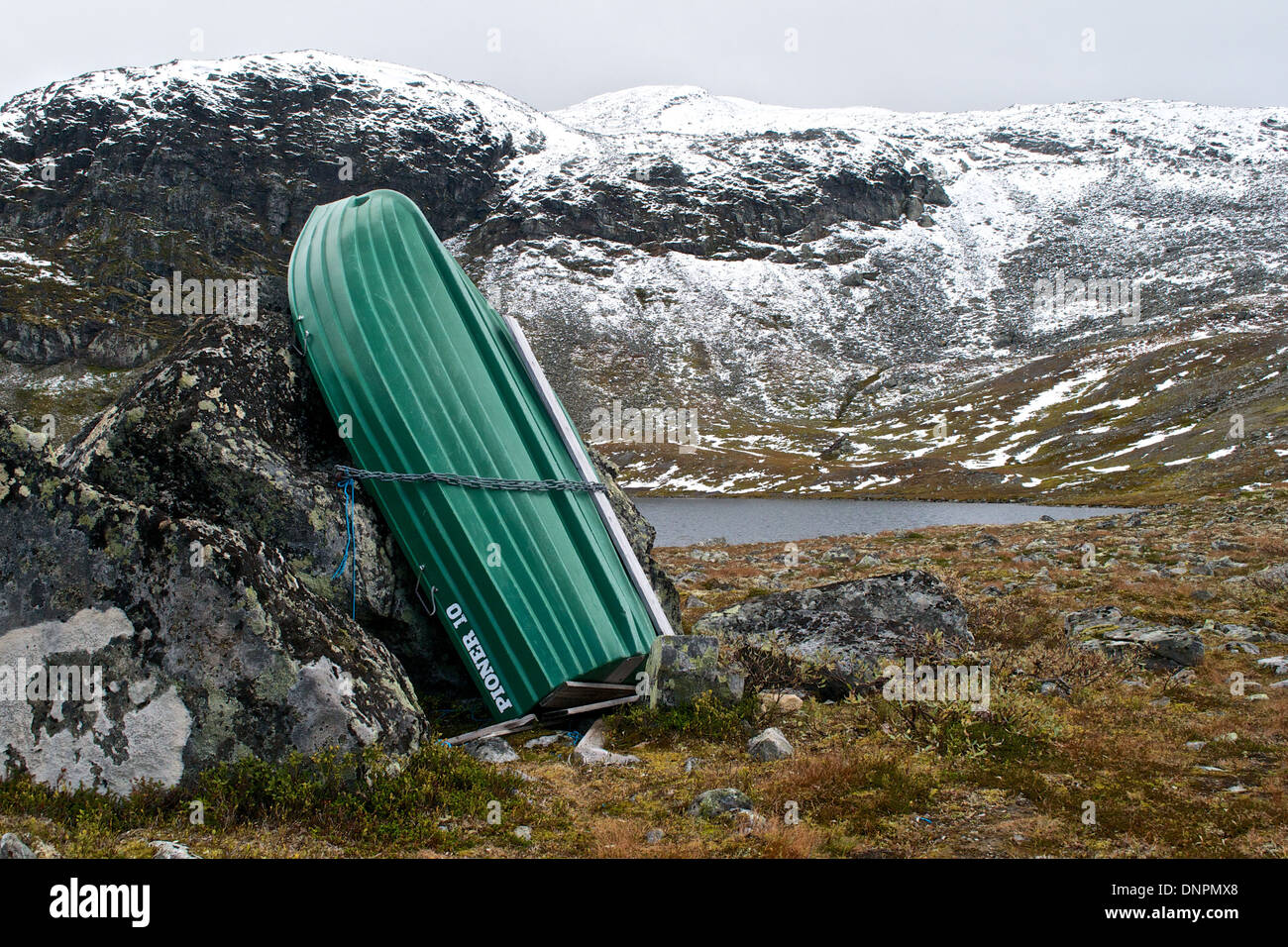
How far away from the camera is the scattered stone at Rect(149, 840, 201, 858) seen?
4.71 metres

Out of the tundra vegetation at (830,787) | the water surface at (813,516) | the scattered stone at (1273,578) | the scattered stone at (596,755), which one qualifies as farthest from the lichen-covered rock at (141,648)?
the water surface at (813,516)

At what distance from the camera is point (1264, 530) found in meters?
23.7

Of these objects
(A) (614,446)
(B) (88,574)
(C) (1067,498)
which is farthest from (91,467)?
(A) (614,446)

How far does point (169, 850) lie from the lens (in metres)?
4.77

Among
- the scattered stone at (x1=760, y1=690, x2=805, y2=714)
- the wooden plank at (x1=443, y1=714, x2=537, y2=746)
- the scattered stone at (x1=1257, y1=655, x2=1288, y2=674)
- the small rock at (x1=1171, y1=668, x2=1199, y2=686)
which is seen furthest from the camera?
the scattered stone at (x1=1257, y1=655, x2=1288, y2=674)

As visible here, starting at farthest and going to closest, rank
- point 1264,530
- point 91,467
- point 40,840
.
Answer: point 1264,530, point 91,467, point 40,840

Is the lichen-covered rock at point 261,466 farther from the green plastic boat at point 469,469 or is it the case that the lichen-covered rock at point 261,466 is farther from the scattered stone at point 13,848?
the scattered stone at point 13,848

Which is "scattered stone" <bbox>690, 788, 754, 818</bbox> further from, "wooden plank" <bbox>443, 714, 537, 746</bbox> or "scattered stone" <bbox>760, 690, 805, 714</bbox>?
"wooden plank" <bbox>443, 714, 537, 746</bbox>

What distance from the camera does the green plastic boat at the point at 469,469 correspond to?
846 cm

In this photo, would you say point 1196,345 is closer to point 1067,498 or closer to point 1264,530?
point 1067,498

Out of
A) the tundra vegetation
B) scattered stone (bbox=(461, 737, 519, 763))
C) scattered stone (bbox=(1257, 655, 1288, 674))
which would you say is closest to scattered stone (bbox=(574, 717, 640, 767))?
the tundra vegetation

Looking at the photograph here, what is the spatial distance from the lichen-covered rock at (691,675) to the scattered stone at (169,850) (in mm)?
4544

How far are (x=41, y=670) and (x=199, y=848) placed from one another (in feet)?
6.23

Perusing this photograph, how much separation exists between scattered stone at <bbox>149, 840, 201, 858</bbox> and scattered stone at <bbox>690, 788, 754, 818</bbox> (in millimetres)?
3431
